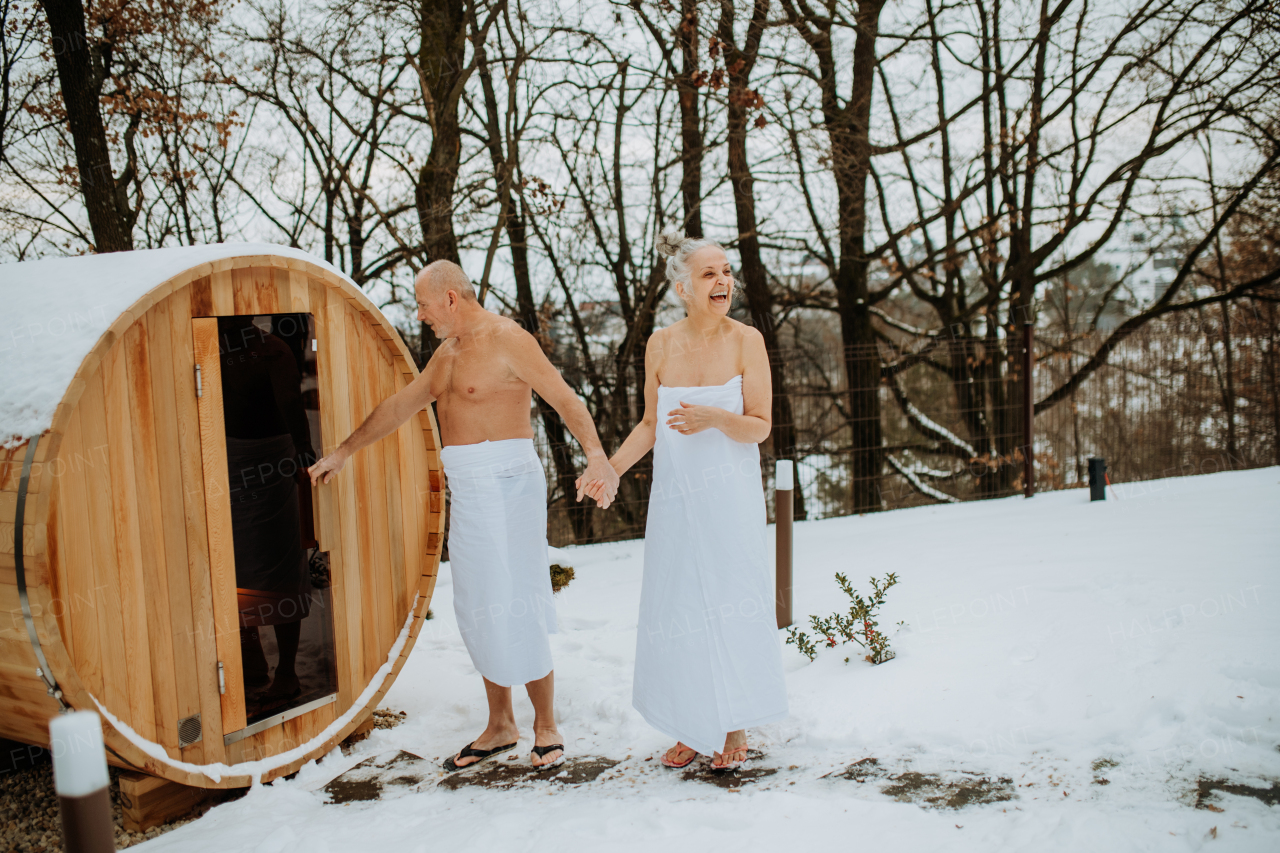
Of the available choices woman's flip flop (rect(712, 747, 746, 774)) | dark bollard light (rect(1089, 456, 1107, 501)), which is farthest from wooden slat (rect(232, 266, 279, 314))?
dark bollard light (rect(1089, 456, 1107, 501))

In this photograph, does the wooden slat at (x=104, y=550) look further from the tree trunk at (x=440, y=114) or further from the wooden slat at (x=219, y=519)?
the tree trunk at (x=440, y=114)

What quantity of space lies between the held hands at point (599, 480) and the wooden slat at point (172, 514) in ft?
4.42

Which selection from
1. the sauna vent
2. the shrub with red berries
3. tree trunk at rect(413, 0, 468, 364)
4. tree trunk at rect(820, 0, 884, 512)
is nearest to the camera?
the sauna vent

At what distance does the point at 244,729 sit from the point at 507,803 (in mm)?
979

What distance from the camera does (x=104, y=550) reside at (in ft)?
8.30

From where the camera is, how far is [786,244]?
9.70 meters

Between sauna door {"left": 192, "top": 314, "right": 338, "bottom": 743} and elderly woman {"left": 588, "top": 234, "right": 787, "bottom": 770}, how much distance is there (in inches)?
53.0

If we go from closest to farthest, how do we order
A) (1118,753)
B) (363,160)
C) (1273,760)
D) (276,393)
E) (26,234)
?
1. (1273,760)
2. (1118,753)
3. (276,393)
4. (26,234)
5. (363,160)

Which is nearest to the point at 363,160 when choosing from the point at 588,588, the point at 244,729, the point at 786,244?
the point at 786,244

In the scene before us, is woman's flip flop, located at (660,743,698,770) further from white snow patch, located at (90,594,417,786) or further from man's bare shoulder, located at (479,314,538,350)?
man's bare shoulder, located at (479,314,538,350)

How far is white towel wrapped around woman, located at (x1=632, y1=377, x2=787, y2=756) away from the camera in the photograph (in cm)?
296

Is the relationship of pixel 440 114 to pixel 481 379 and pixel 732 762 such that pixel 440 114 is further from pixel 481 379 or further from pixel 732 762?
pixel 732 762

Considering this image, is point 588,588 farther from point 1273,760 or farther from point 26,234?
point 26,234

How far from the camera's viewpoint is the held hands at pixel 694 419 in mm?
2852
